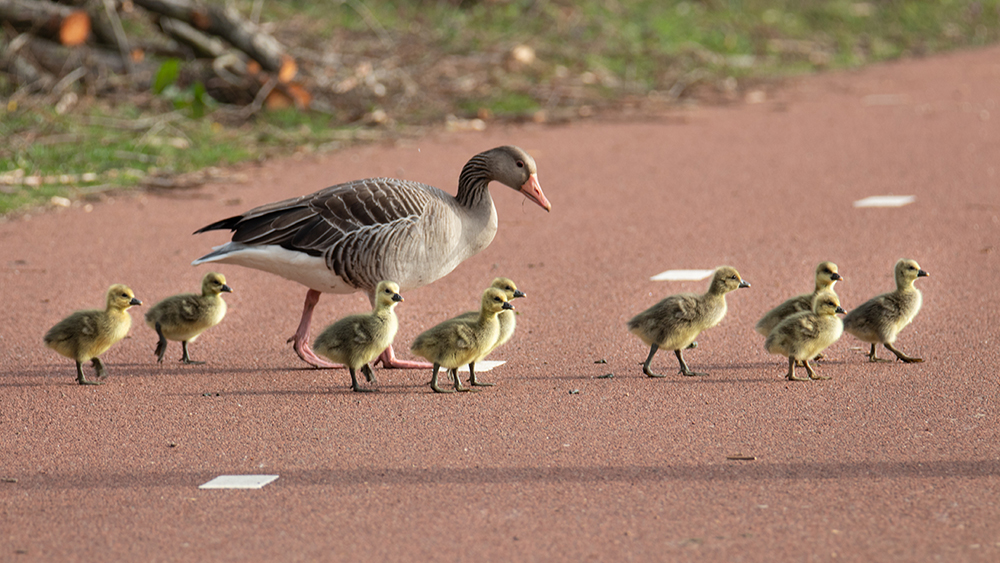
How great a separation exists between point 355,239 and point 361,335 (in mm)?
711

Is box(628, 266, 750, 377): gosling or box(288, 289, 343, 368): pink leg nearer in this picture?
box(628, 266, 750, 377): gosling

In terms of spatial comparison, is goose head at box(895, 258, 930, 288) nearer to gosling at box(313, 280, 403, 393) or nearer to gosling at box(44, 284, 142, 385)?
gosling at box(313, 280, 403, 393)

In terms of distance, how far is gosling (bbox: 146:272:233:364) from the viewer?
22.7ft

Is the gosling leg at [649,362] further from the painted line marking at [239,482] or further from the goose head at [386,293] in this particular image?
the painted line marking at [239,482]

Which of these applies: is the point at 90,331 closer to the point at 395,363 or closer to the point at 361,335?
the point at 361,335

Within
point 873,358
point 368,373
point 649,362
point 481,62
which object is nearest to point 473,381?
point 368,373

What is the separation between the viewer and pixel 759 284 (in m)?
8.70

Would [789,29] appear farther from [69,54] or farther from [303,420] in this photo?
[303,420]

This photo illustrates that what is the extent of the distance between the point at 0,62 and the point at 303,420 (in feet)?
34.1

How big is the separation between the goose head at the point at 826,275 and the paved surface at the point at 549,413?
0.49 m

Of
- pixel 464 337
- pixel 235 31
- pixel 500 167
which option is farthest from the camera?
pixel 235 31

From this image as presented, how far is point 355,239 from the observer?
22.2 feet

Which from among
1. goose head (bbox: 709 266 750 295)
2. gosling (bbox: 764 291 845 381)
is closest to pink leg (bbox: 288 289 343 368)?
goose head (bbox: 709 266 750 295)

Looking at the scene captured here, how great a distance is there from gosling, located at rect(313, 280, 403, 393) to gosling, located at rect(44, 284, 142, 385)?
4.02 ft
